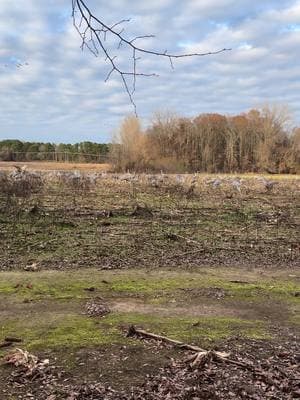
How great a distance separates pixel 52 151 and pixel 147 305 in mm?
65860

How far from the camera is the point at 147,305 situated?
238 inches

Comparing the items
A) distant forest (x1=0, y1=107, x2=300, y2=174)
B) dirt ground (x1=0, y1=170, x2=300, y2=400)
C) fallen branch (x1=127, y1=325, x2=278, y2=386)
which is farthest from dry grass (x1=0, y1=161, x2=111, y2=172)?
fallen branch (x1=127, y1=325, x2=278, y2=386)

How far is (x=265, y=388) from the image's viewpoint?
13.0 feet

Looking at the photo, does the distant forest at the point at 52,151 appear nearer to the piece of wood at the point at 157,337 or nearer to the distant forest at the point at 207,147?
the distant forest at the point at 207,147

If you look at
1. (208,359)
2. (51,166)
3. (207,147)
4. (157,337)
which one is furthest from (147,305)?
(207,147)

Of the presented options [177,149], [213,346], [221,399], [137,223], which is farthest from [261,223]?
[177,149]

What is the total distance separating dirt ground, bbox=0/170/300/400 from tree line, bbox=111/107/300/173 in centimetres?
5159

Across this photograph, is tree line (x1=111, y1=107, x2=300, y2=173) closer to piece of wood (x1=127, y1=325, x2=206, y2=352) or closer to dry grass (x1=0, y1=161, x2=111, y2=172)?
dry grass (x1=0, y1=161, x2=111, y2=172)

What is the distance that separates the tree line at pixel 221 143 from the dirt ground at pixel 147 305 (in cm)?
5159

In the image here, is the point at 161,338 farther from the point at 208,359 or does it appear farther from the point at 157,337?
the point at 208,359

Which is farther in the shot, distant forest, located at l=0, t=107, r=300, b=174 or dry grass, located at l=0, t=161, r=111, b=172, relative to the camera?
distant forest, located at l=0, t=107, r=300, b=174

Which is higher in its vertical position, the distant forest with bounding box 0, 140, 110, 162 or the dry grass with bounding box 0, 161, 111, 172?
the distant forest with bounding box 0, 140, 110, 162

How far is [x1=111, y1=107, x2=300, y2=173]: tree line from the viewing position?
6506 cm

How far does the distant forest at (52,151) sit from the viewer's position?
67.8 metres
